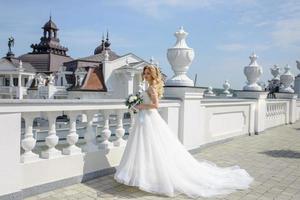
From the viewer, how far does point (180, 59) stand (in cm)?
654

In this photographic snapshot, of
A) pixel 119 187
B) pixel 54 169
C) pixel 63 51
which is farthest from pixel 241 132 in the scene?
pixel 63 51

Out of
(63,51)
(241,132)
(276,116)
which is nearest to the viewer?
(241,132)

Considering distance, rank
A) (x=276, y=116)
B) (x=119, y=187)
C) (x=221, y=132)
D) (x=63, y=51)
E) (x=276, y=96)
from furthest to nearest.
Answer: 1. (x=63, y=51)
2. (x=276, y=96)
3. (x=276, y=116)
4. (x=221, y=132)
5. (x=119, y=187)

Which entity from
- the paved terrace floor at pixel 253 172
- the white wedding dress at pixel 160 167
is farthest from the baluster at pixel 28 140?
the white wedding dress at pixel 160 167

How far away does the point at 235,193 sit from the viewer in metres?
4.57

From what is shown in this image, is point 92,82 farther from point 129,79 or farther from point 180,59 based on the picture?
point 180,59

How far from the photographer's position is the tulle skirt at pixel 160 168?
4.43m

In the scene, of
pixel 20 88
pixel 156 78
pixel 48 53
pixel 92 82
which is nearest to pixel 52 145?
pixel 156 78

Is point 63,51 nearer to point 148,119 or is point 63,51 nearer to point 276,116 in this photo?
point 276,116

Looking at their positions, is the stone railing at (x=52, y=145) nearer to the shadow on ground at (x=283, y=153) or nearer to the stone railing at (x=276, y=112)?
the shadow on ground at (x=283, y=153)

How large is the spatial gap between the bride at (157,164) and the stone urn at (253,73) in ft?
20.8

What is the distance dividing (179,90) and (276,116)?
27.5 ft

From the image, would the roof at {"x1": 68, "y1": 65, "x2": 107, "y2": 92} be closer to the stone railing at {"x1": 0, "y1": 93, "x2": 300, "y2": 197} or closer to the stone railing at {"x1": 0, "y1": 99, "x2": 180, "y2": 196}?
the stone railing at {"x1": 0, "y1": 93, "x2": 300, "y2": 197}

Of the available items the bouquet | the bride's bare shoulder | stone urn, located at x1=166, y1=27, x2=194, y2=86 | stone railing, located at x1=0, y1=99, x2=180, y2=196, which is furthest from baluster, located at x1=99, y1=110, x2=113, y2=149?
stone urn, located at x1=166, y1=27, x2=194, y2=86
